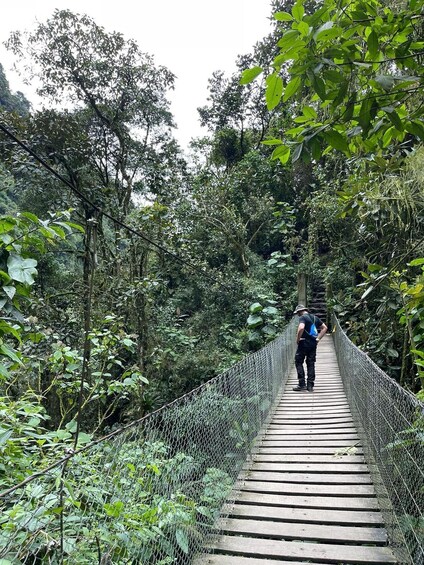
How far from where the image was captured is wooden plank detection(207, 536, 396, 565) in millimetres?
1612

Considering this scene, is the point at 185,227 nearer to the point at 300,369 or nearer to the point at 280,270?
the point at 280,270

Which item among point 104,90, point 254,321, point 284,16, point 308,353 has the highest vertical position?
point 104,90

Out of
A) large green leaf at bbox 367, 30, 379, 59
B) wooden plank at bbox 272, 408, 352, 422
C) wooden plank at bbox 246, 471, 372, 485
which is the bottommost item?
wooden plank at bbox 246, 471, 372, 485

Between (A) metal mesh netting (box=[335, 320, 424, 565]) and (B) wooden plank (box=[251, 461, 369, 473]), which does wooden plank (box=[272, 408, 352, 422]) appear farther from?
(A) metal mesh netting (box=[335, 320, 424, 565])

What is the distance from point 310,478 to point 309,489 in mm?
147

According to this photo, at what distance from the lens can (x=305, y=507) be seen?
2062 millimetres

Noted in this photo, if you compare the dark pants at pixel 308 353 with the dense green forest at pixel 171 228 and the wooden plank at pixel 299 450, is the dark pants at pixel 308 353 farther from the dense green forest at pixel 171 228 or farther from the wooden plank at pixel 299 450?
the wooden plank at pixel 299 450

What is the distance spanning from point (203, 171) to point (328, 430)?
9.56m

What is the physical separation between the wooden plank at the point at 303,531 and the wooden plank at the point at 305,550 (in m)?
0.04

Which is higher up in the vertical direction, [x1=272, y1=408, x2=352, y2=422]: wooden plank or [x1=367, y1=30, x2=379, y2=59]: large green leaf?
[x1=367, y1=30, x2=379, y2=59]: large green leaf

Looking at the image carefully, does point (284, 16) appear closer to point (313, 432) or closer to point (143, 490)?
point (143, 490)

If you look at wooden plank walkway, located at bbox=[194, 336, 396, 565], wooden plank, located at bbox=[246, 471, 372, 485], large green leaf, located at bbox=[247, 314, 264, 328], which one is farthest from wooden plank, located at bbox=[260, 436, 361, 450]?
large green leaf, located at bbox=[247, 314, 264, 328]

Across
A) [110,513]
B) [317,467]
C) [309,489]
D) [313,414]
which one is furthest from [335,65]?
[313,414]

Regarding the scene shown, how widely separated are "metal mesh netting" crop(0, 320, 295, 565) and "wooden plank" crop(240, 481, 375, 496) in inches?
5.7
